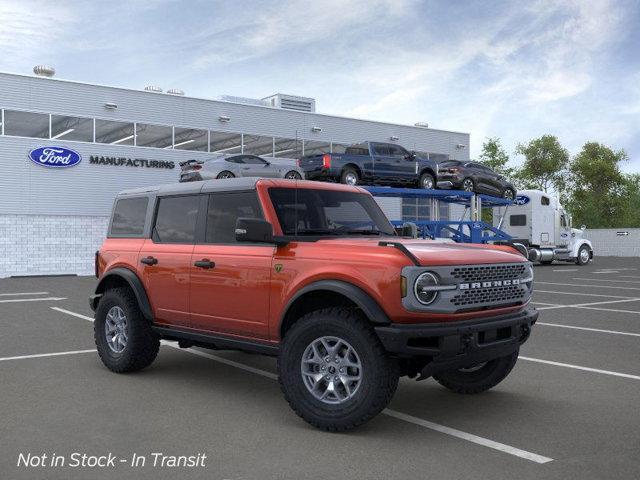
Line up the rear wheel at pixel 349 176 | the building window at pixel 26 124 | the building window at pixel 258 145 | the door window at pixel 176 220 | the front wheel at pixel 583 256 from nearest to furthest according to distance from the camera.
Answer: the door window at pixel 176 220
the rear wheel at pixel 349 176
the building window at pixel 26 124
the building window at pixel 258 145
the front wheel at pixel 583 256

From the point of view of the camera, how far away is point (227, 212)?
6156mm

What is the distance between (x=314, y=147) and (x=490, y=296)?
2921 centimetres

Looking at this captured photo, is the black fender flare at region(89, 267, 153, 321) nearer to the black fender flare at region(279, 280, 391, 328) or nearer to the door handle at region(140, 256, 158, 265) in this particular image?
the door handle at region(140, 256, 158, 265)

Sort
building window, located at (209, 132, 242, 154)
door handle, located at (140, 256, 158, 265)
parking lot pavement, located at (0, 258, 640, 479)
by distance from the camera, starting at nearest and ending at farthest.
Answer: parking lot pavement, located at (0, 258, 640, 479)
door handle, located at (140, 256, 158, 265)
building window, located at (209, 132, 242, 154)

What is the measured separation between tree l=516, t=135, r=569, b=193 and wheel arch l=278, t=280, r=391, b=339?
72.9 metres

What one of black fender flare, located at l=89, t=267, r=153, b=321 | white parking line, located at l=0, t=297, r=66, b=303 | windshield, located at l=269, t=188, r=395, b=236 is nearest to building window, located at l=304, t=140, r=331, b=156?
white parking line, located at l=0, t=297, r=66, b=303

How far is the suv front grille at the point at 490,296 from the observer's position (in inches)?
194

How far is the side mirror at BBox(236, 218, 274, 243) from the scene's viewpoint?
5254 mm

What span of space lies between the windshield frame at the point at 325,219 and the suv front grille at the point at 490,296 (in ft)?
4.25

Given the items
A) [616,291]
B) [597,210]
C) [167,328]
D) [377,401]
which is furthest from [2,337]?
[597,210]

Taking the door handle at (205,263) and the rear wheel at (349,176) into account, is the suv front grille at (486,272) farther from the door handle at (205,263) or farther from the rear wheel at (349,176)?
the rear wheel at (349,176)

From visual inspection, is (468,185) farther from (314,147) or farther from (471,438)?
(471,438)

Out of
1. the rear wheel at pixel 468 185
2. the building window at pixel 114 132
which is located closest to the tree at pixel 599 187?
the rear wheel at pixel 468 185

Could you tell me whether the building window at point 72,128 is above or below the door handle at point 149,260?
above
